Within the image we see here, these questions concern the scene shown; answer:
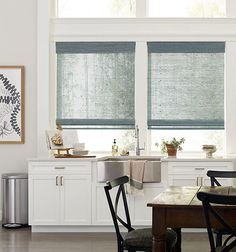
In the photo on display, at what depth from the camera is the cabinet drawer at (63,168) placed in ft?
22.3

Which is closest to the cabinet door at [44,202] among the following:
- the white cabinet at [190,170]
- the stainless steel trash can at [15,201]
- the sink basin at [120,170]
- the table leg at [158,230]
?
the stainless steel trash can at [15,201]

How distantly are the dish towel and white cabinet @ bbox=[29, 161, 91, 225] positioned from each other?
511mm

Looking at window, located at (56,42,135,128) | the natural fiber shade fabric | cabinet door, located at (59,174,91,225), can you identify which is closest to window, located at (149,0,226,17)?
the natural fiber shade fabric

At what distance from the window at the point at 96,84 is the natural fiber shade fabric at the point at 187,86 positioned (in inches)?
13.2

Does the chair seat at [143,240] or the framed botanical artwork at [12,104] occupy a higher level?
the framed botanical artwork at [12,104]

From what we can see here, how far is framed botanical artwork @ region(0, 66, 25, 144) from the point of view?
24.7 ft

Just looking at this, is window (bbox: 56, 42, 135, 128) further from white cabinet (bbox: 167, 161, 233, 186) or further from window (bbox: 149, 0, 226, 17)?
white cabinet (bbox: 167, 161, 233, 186)

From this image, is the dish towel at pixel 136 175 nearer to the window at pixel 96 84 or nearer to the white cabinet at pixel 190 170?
the white cabinet at pixel 190 170

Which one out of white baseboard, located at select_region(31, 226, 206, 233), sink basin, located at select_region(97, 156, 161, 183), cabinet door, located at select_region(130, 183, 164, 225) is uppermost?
sink basin, located at select_region(97, 156, 161, 183)

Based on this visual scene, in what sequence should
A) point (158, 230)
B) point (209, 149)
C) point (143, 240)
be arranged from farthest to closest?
point (209, 149) < point (143, 240) < point (158, 230)

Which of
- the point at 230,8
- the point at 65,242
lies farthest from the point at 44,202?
the point at 230,8

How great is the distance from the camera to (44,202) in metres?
6.79

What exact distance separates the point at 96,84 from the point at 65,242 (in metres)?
2.31

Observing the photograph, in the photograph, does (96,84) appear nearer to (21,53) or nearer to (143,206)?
(21,53)
